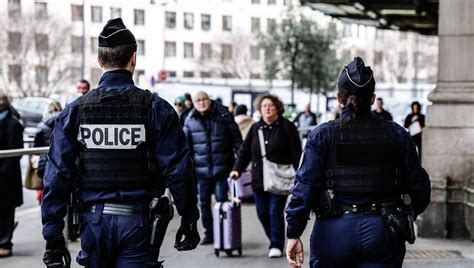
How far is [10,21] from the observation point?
55.1 metres

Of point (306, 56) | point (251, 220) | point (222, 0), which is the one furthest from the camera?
point (222, 0)

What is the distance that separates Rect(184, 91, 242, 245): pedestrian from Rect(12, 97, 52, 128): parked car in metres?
28.8

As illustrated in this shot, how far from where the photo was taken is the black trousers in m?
9.35

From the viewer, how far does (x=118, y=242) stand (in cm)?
444

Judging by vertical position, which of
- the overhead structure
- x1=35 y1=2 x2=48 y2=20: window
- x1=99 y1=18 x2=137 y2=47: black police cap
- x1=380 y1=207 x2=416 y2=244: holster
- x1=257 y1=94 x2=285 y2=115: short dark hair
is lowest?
x1=380 y1=207 x2=416 y2=244: holster

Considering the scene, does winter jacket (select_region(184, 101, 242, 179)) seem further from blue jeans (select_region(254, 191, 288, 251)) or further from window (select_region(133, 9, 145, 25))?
window (select_region(133, 9, 145, 25))

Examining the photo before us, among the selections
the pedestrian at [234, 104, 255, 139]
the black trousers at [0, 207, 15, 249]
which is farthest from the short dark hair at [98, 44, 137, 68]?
the pedestrian at [234, 104, 255, 139]

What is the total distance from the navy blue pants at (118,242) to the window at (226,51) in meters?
72.0

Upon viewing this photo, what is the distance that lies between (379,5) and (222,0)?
75.5 m

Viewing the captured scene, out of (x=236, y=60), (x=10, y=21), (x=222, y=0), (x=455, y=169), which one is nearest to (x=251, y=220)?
(x=455, y=169)

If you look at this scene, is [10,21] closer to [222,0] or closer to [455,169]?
[222,0]

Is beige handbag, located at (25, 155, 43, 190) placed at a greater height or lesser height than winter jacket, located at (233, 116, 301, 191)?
lesser

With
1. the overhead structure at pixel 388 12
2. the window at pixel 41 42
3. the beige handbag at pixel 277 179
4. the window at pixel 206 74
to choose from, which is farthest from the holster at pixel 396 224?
the window at pixel 206 74

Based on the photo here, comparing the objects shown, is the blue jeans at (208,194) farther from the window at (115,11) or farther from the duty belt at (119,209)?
the window at (115,11)
